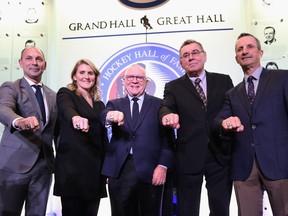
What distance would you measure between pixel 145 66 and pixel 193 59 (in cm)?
171

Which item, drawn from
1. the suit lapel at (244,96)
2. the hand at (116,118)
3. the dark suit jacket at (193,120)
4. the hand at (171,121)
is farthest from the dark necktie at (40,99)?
the suit lapel at (244,96)

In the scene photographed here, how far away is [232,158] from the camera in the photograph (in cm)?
227

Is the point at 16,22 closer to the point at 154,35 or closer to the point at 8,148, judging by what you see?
the point at 154,35

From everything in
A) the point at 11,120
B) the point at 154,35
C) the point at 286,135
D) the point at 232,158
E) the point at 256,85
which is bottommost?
the point at 232,158

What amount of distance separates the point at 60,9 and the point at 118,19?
2.65 feet

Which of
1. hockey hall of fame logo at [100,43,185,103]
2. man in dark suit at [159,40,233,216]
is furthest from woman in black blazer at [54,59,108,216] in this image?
hockey hall of fame logo at [100,43,185,103]

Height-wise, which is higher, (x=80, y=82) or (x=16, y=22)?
(x=16, y=22)

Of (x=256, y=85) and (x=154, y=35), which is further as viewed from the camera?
(x=154, y=35)

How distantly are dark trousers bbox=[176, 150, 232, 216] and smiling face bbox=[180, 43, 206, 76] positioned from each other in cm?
66

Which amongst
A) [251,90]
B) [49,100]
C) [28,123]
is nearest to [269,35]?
[251,90]

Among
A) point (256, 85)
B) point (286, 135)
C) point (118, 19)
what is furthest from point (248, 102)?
point (118, 19)

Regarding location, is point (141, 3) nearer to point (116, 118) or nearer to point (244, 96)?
point (244, 96)

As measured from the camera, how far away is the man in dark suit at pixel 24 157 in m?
2.52

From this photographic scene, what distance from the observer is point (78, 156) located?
2441 mm
